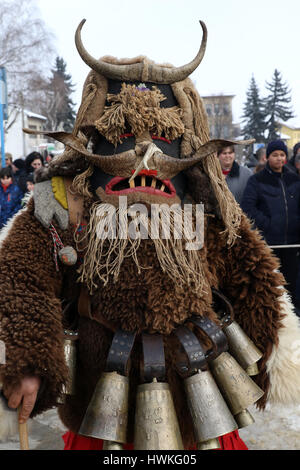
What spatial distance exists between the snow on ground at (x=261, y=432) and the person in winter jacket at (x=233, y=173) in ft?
6.52

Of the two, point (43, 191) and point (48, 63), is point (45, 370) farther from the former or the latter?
point (48, 63)

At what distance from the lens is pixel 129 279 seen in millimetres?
1449

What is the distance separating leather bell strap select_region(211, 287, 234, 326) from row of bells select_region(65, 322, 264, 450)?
7.4 inches

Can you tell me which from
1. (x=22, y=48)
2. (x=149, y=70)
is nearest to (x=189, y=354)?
(x=149, y=70)

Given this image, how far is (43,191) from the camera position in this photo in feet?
5.05

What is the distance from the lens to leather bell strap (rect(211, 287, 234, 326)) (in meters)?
1.67

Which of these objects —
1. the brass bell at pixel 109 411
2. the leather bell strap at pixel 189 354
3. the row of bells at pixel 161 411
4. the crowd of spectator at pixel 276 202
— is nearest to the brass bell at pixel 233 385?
the row of bells at pixel 161 411

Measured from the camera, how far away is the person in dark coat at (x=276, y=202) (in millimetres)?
4055

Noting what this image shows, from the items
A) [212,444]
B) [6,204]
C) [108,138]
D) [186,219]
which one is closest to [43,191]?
[108,138]

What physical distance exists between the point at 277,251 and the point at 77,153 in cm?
301

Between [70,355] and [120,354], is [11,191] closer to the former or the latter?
[70,355]

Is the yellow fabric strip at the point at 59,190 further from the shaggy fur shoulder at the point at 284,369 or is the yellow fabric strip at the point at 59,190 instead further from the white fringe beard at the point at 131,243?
the shaggy fur shoulder at the point at 284,369

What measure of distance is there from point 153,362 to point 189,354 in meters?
0.12

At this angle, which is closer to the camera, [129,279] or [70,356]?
[129,279]
